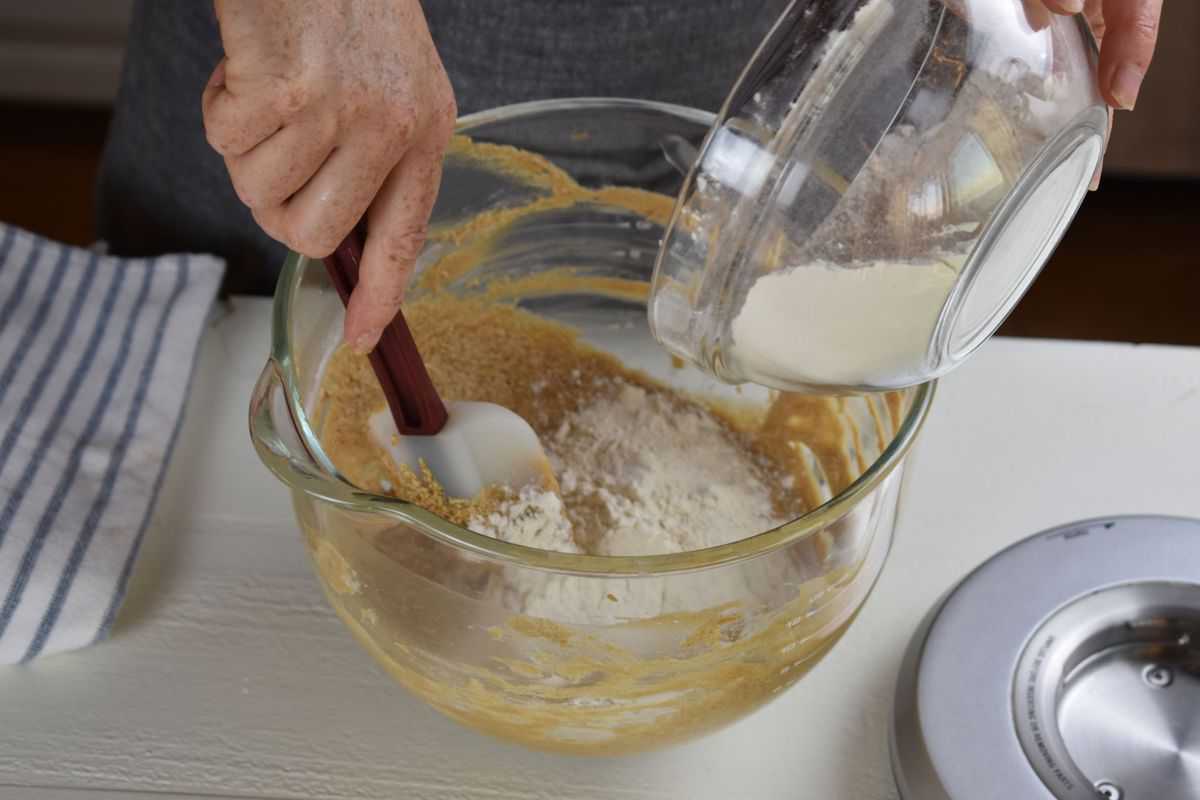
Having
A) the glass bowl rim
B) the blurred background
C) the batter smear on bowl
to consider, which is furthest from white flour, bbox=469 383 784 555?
the blurred background

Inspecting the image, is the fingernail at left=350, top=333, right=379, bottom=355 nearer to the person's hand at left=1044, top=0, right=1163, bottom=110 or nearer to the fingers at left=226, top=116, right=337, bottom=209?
the fingers at left=226, top=116, right=337, bottom=209

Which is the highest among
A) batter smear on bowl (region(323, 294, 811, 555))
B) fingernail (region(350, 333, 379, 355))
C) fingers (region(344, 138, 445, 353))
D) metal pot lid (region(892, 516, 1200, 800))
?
fingers (region(344, 138, 445, 353))

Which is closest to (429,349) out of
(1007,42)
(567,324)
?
(567,324)

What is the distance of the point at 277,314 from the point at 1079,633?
39 centimetres

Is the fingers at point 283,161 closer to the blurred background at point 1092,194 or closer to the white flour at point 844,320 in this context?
the white flour at point 844,320

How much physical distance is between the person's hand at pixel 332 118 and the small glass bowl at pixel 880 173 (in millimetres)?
105

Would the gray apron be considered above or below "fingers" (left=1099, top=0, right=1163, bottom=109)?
below

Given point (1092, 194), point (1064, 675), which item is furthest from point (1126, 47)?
point (1092, 194)

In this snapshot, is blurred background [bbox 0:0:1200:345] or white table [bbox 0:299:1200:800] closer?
white table [bbox 0:299:1200:800]

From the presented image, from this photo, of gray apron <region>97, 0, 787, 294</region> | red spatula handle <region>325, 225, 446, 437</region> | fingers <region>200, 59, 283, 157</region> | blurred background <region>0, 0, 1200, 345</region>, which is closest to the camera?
fingers <region>200, 59, 283, 157</region>

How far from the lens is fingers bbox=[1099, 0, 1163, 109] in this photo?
1.67ft

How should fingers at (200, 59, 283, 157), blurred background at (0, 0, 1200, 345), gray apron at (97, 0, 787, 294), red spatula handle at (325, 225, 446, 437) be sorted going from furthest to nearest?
blurred background at (0, 0, 1200, 345), gray apron at (97, 0, 787, 294), red spatula handle at (325, 225, 446, 437), fingers at (200, 59, 283, 157)

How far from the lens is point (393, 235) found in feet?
1.67

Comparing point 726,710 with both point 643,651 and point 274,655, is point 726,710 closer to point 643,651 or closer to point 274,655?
point 643,651
